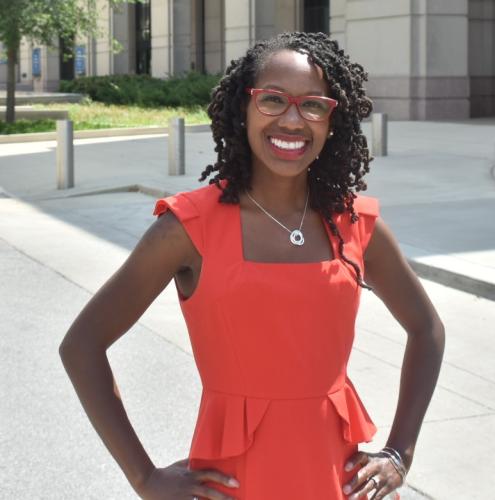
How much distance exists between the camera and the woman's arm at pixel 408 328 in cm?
265

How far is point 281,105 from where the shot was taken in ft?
8.16

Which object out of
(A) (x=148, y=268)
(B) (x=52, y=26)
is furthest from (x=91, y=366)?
(B) (x=52, y=26)

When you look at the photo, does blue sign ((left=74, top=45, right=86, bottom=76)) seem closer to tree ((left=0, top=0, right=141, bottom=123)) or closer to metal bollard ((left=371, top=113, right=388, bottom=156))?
tree ((left=0, top=0, right=141, bottom=123))

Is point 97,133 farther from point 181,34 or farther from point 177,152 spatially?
point 181,34

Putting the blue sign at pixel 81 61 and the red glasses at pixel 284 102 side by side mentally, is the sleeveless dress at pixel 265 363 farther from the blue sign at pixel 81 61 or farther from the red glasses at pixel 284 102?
the blue sign at pixel 81 61

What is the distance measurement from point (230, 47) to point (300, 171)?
33.7 meters

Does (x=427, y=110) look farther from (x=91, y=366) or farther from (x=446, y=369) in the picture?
(x=91, y=366)

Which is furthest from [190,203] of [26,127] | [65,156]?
[26,127]

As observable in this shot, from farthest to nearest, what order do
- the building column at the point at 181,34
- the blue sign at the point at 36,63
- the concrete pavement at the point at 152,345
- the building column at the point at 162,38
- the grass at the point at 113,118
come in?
the blue sign at the point at 36,63, the building column at the point at 162,38, the building column at the point at 181,34, the grass at the point at 113,118, the concrete pavement at the point at 152,345

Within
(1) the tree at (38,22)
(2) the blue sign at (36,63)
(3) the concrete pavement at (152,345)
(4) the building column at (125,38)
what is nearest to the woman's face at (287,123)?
(3) the concrete pavement at (152,345)

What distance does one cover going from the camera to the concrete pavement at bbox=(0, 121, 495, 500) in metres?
5.44

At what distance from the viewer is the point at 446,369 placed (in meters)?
7.14

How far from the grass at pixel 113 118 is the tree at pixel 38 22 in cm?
136

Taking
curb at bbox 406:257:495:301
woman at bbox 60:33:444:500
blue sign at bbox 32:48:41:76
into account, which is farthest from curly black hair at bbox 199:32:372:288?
blue sign at bbox 32:48:41:76
